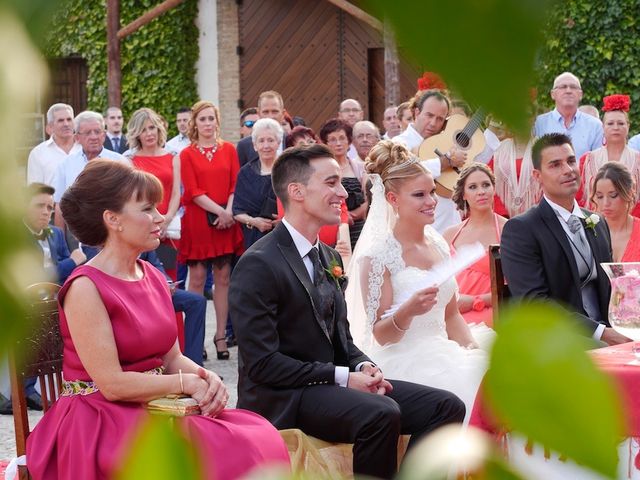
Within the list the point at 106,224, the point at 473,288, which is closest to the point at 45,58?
the point at 106,224

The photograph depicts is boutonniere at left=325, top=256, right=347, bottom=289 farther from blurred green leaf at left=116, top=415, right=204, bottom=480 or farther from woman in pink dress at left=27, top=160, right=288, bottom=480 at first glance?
blurred green leaf at left=116, top=415, right=204, bottom=480

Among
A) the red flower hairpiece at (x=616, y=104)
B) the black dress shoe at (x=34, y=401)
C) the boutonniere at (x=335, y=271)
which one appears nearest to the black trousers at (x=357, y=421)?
the boutonniere at (x=335, y=271)

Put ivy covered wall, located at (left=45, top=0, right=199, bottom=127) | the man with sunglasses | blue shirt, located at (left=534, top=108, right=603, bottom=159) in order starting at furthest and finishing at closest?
ivy covered wall, located at (left=45, top=0, right=199, bottom=127), the man with sunglasses, blue shirt, located at (left=534, top=108, right=603, bottom=159)

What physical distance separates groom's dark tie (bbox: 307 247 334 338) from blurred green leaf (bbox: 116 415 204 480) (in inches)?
139

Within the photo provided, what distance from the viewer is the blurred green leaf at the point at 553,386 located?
11.0 inches

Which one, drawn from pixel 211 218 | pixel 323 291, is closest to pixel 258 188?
pixel 211 218

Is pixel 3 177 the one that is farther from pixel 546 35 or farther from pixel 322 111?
pixel 322 111

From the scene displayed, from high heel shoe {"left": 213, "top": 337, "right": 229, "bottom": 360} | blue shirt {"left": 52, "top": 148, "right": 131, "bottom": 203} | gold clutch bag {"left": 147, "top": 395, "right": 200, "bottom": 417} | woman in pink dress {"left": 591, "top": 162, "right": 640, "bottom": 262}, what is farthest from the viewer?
high heel shoe {"left": 213, "top": 337, "right": 229, "bottom": 360}

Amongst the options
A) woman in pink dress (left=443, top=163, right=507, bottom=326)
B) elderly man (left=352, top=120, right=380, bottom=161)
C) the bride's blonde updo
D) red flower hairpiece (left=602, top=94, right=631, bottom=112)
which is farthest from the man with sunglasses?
the bride's blonde updo

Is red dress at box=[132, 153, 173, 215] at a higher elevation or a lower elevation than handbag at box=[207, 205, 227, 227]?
higher

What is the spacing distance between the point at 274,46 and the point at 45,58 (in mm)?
16557

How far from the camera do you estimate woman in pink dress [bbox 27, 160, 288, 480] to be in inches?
124

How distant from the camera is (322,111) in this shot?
16203 mm

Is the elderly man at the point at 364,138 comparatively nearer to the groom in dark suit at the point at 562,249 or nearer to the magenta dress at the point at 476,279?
the magenta dress at the point at 476,279
